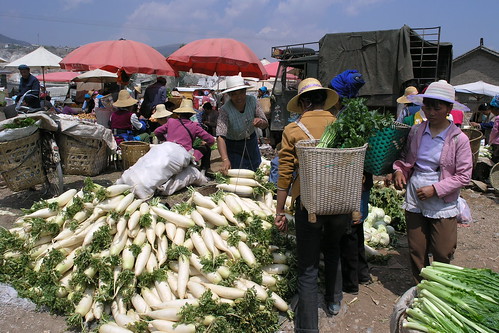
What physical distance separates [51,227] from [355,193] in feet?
9.32

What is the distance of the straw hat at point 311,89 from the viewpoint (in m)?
3.04

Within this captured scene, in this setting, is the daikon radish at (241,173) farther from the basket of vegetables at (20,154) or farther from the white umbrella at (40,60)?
the white umbrella at (40,60)

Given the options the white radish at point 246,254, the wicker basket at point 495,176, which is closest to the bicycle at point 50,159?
the white radish at point 246,254

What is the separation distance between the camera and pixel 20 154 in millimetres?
5156

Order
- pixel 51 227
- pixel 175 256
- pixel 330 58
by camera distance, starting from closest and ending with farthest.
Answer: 1. pixel 175 256
2. pixel 51 227
3. pixel 330 58

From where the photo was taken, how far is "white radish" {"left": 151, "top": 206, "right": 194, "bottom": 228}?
143 inches

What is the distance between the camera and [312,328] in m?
2.94

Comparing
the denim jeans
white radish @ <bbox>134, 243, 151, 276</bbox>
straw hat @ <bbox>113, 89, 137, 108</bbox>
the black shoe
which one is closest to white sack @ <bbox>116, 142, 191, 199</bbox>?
white radish @ <bbox>134, 243, 151, 276</bbox>

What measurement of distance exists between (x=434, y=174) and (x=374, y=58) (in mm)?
7402

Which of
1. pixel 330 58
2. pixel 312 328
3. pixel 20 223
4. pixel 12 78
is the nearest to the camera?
pixel 312 328

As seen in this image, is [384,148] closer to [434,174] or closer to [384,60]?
[434,174]

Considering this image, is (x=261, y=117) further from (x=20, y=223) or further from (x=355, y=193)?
(x=20, y=223)

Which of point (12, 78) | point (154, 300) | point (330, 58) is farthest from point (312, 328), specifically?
point (12, 78)

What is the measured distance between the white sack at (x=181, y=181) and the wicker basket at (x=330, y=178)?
→ 3.03 m
